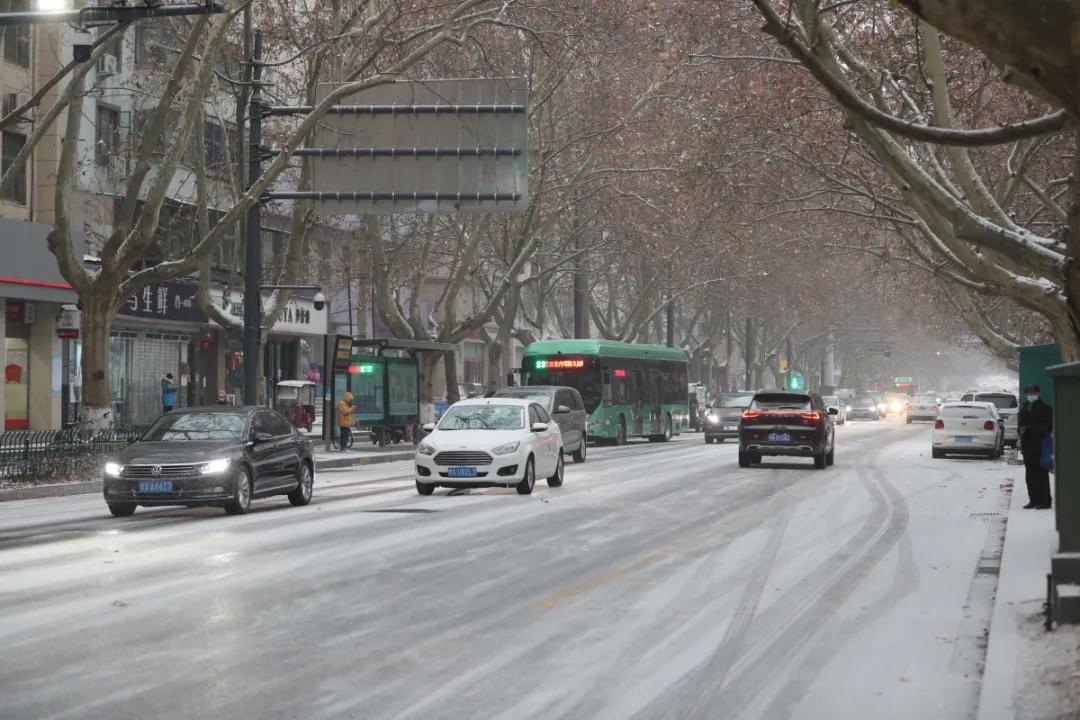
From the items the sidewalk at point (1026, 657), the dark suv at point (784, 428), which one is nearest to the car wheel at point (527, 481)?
the dark suv at point (784, 428)

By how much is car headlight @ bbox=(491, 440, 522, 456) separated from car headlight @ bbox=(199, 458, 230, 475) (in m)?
5.05

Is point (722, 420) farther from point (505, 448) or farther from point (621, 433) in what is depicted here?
point (505, 448)

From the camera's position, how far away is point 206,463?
2027 centimetres

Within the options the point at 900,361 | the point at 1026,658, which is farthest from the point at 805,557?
the point at 900,361

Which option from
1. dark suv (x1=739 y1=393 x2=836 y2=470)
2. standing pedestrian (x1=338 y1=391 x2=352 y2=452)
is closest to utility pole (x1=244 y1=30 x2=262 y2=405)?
standing pedestrian (x1=338 y1=391 x2=352 y2=452)

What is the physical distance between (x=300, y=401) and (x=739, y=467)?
2064 cm

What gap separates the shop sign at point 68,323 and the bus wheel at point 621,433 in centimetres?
1795

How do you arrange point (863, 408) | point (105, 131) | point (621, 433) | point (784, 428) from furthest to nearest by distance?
1. point (863, 408)
2. point (621, 433)
3. point (105, 131)
4. point (784, 428)

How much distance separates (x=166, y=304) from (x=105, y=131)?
638 cm

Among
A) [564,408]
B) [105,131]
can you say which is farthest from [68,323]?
[564,408]

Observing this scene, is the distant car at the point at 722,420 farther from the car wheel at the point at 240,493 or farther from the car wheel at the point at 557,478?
the car wheel at the point at 240,493

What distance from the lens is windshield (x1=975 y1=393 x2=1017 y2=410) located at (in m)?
50.1

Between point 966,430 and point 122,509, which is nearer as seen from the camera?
point 122,509

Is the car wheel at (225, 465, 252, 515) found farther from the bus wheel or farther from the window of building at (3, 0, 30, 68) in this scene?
the bus wheel
